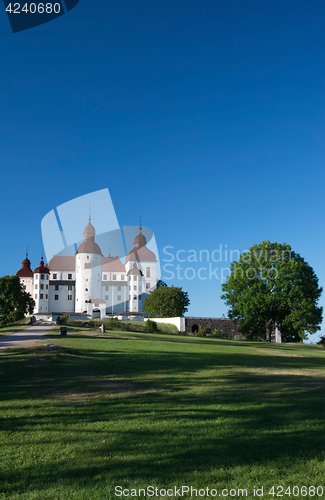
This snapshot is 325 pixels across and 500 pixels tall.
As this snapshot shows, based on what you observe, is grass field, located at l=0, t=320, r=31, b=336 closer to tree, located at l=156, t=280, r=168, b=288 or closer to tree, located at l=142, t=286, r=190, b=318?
tree, located at l=142, t=286, r=190, b=318

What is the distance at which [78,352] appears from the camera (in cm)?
1570

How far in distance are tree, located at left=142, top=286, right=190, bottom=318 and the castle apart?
10.9 metres

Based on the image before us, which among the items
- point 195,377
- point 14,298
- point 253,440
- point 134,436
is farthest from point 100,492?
point 14,298

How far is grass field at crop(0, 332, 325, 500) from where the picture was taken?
4250 millimetres

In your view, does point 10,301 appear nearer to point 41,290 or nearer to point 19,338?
point 41,290

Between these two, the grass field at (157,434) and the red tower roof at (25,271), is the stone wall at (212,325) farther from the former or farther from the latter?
the grass field at (157,434)

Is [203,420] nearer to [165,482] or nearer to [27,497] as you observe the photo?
[165,482]

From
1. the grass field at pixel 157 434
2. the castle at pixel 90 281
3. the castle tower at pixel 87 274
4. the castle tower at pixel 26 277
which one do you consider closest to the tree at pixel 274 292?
the grass field at pixel 157 434

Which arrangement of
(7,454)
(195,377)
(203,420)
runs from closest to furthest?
(7,454), (203,420), (195,377)

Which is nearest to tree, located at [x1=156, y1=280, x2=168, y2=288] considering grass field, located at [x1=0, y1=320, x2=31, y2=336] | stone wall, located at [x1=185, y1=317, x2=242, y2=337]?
stone wall, located at [x1=185, y1=317, x2=242, y2=337]

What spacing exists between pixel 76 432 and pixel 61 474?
1.45 metres

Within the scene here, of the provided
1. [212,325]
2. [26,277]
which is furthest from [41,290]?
[212,325]

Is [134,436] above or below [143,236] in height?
below

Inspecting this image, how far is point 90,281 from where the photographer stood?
81188 millimetres
